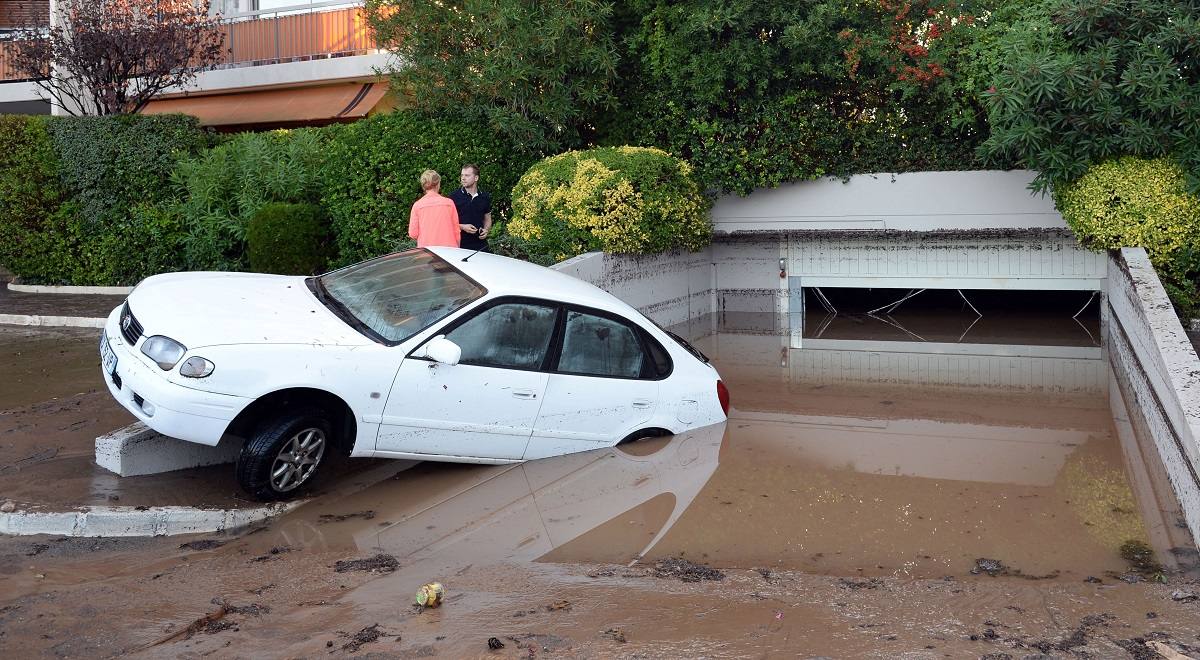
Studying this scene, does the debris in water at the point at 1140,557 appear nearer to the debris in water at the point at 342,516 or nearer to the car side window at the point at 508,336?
the car side window at the point at 508,336

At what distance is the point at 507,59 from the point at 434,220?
162 inches

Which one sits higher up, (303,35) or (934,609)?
(303,35)

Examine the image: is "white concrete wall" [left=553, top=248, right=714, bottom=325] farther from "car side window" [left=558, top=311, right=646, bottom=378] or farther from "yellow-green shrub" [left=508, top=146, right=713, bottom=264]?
"car side window" [left=558, top=311, right=646, bottom=378]

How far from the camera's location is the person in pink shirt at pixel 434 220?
1045cm

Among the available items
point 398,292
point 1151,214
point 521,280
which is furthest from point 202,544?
point 1151,214

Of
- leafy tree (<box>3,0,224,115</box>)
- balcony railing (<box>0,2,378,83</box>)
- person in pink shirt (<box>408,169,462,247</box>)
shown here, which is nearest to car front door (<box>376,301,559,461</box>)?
person in pink shirt (<box>408,169,462,247</box>)

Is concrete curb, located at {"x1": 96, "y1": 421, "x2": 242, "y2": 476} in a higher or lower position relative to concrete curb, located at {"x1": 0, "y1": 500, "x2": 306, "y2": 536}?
higher

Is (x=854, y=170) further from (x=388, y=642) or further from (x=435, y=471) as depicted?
(x=388, y=642)

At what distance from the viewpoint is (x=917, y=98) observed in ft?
48.6

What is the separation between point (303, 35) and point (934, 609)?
61.4 ft

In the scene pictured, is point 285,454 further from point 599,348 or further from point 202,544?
point 599,348

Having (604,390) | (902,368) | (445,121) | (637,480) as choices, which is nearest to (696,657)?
(637,480)

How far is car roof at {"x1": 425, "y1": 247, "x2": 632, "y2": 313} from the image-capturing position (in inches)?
290

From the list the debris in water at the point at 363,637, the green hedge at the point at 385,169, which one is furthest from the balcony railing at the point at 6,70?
the debris in water at the point at 363,637
